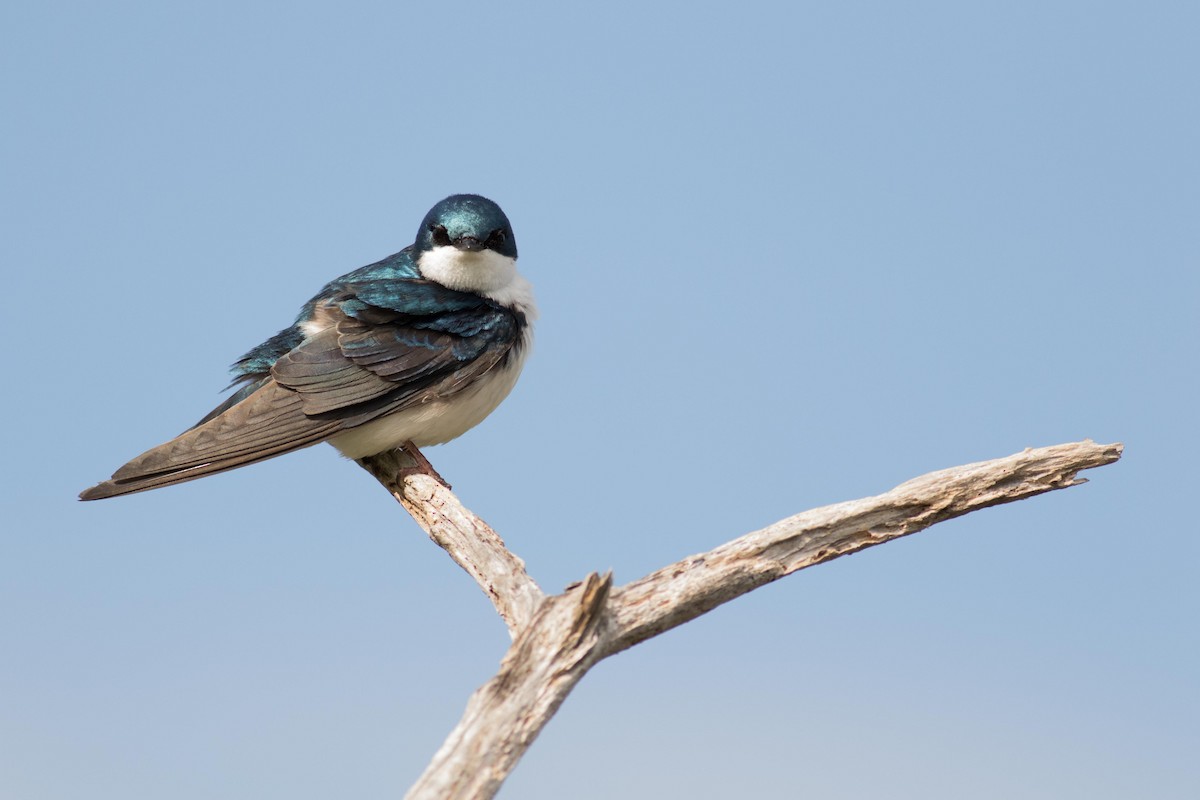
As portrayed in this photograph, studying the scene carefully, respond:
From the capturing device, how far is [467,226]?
6.51 m

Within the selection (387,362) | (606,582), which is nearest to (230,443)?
(387,362)

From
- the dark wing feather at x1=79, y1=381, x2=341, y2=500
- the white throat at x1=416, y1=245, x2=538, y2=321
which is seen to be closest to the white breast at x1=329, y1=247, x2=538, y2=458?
the white throat at x1=416, y1=245, x2=538, y2=321

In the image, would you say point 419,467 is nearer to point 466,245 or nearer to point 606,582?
point 466,245

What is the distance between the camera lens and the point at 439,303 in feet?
21.0

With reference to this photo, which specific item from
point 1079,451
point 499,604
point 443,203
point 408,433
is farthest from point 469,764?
point 443,203

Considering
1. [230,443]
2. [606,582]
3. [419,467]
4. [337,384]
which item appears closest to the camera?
[606,582]

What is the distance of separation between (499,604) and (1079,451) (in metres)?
2.60

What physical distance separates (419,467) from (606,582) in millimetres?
2295

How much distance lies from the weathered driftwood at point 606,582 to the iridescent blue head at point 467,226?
1296 millimetres

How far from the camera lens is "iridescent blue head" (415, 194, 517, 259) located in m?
6.51

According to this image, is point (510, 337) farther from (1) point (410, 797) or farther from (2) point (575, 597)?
(1) point (410, 797)

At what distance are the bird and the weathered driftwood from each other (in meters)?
0.45

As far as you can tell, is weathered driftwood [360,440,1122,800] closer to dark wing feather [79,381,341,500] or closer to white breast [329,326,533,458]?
white breast [329,326,533,458]

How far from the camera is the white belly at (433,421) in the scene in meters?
6.30
